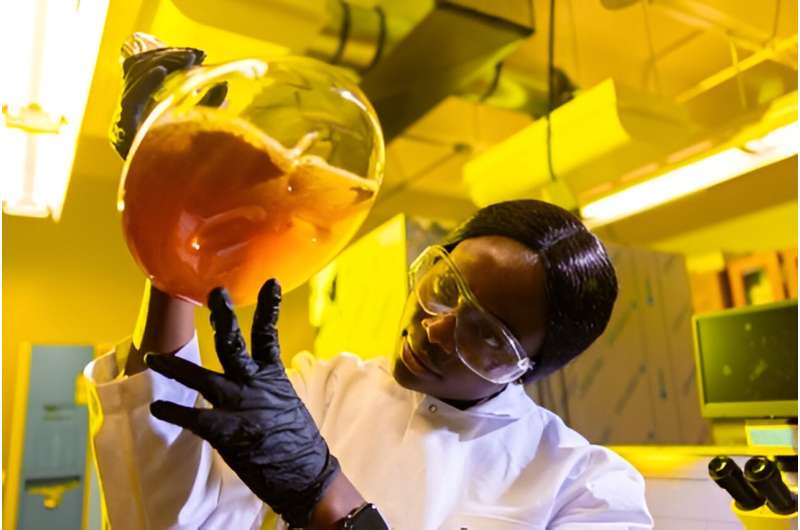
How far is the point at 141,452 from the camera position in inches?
32.1

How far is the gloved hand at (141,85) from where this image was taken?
0.77 meters

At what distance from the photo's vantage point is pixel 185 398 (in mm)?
855

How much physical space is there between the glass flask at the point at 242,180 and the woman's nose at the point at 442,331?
309 millimetres

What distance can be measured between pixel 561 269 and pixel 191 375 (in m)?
0.63

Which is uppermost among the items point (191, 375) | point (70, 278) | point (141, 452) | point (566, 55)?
point (566, 55)

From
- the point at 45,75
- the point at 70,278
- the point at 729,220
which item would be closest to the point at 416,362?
the point at 45,75

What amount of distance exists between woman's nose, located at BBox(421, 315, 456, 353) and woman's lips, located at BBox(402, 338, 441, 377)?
1.8 inches

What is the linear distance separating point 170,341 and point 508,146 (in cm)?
177

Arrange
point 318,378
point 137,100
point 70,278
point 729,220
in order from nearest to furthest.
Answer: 1. point 137,100
2. point 318,378
3. point 70,278
4. point 729,220

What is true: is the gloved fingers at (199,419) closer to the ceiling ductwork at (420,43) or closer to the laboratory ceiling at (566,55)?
the laboratory ceiling at (566,55)

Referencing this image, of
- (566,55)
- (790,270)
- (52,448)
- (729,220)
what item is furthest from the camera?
(729,220)

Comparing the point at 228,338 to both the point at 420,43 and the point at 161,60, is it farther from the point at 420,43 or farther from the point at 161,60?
the point at 420,43

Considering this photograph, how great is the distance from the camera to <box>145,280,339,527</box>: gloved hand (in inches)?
24.9

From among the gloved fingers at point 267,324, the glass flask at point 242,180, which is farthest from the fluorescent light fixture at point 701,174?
the gloved fingers at point 267,324
